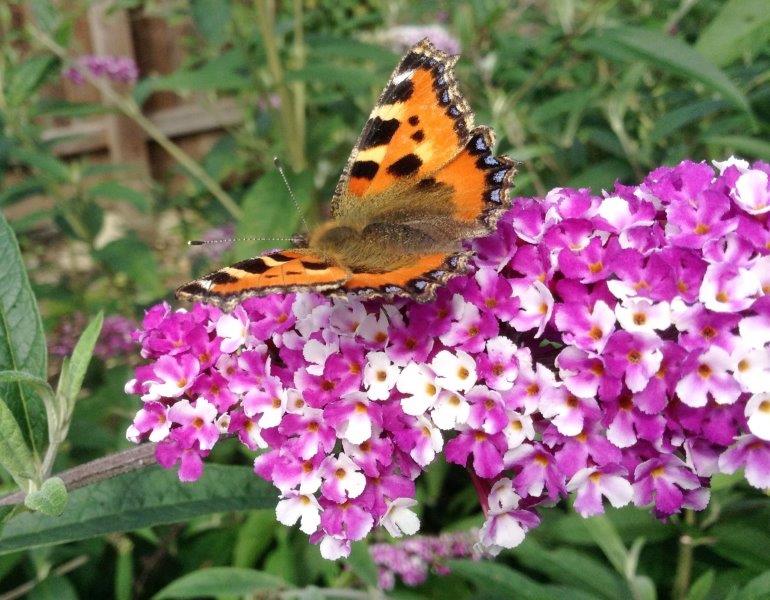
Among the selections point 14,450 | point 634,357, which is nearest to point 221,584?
point 14,450

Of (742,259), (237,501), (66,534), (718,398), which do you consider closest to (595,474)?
(718,398)

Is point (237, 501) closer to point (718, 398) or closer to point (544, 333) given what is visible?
point (544, 333)

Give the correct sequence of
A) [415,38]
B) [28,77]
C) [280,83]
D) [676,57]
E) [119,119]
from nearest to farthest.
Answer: [676,57]
[280,83]
[28,77]
[415,38]
[119,119]

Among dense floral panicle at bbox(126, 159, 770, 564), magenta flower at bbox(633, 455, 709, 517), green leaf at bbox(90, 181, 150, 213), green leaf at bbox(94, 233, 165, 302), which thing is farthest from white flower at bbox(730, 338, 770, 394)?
green leaf at bbox(90, 181, 150, 213)

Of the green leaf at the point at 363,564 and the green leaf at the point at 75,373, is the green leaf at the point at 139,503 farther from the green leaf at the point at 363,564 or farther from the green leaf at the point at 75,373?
the green leaf at the point at 363,564

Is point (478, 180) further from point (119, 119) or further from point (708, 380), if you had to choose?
point (119, 119)

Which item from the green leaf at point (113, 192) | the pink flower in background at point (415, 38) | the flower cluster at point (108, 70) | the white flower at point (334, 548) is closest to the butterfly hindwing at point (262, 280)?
the white flower at point (334, 548)
